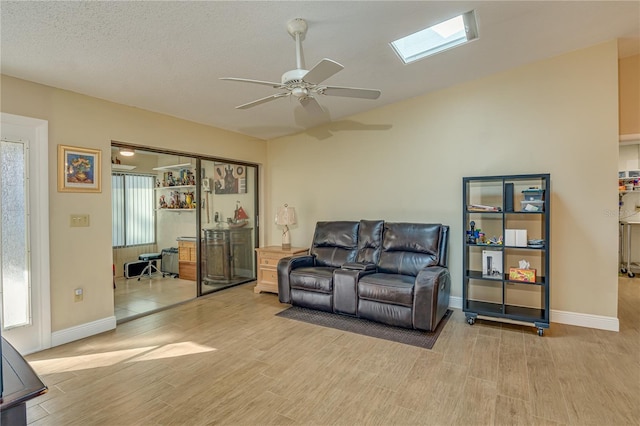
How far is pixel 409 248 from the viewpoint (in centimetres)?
397

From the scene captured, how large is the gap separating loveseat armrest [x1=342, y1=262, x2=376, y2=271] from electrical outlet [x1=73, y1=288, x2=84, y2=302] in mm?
2845

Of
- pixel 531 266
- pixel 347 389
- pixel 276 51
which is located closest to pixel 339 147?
pixel 276 51

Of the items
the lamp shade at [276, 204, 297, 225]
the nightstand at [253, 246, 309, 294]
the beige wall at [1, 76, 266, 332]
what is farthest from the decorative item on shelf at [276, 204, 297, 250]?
the beige wall at [1, 76, 266, 332]

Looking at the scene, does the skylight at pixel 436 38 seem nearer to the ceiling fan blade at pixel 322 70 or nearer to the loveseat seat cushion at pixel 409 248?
the ceiling fan blade at pixel 322 70

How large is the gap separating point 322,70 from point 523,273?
301 cm

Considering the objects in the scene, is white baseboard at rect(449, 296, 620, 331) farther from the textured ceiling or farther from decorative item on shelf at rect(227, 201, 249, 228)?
decorative item on shelf at rect(227, 201, 249, 228)

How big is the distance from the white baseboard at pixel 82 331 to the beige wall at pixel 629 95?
633 centimetres

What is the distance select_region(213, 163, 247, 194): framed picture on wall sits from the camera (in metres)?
5.02

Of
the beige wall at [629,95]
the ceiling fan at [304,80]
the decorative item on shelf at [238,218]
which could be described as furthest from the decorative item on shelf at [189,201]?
the beige wall at [629,95]

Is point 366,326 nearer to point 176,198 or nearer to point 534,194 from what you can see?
point 534,194

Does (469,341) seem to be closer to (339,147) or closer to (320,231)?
(320,231)

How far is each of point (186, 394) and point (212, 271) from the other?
285 cm

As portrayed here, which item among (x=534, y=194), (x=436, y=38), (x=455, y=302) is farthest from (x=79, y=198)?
(x=534, y=194)

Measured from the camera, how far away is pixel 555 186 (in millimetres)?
3609
